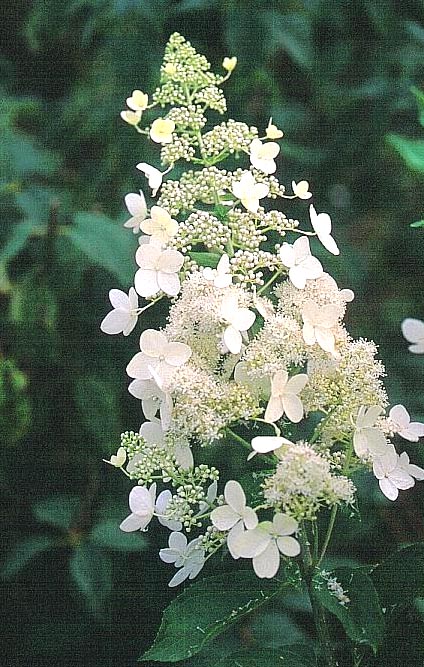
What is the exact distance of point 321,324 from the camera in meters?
0.72

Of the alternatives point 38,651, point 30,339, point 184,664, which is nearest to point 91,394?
point 30,339

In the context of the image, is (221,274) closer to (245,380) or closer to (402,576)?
(245,380)

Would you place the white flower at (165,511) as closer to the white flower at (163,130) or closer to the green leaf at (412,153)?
the white flower at (163,130)

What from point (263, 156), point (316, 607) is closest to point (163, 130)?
point (263, 156)

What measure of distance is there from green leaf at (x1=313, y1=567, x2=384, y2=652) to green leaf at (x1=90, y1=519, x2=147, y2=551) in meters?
0.62

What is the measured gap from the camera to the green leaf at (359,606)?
2.42 ft

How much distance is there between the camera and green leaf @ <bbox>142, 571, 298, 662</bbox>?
0.73 meters

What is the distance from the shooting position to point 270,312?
0.74m

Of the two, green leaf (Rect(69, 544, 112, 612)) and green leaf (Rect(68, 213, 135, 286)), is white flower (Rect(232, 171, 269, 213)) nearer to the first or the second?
green leaf (Rect(68, 213, 135, 286))

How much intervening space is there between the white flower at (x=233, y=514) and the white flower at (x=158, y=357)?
0.09m

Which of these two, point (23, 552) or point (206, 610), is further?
point (23, 552)

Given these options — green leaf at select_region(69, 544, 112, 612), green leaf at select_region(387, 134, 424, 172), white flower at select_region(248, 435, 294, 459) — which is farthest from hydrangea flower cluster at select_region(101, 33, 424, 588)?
green leaf at select_region(69, 544, 112, 612)

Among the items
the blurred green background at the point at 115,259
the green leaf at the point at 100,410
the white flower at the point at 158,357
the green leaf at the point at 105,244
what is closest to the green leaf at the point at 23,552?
the blurred green background at the point at 115,259

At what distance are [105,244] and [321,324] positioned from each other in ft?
2.29
